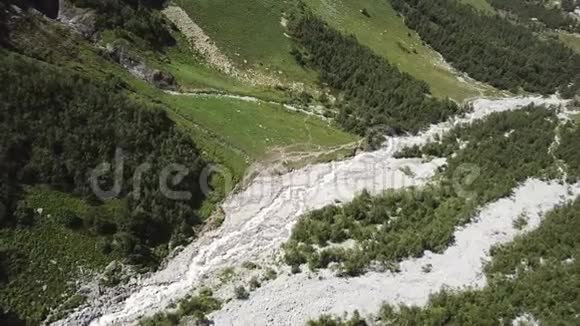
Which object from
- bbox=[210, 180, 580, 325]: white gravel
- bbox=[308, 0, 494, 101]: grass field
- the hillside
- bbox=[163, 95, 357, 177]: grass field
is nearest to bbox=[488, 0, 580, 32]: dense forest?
bbox=[308, 0, 494, 101]: grass field

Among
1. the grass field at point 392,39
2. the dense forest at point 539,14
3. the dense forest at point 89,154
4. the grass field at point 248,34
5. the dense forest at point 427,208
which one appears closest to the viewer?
the dense forest at point 89,154

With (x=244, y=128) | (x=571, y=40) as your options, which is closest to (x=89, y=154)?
(x=244, y=128)

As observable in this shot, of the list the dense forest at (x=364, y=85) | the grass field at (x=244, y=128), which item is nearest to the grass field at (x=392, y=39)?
the dense forest at (x=364, y=85)

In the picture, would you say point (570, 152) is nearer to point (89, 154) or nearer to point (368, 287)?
point (368, 287)

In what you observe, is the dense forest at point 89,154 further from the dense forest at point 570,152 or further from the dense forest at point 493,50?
the dense forest at point 493,50

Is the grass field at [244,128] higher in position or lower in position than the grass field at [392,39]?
lower

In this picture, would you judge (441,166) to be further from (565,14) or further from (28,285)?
(565,14)

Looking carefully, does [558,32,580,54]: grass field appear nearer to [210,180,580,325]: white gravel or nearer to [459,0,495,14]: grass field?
[459,0,495,14]: grass field

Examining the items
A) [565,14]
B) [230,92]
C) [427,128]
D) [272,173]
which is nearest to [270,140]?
[272,173]
